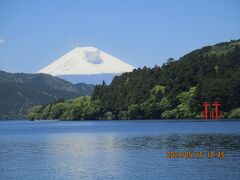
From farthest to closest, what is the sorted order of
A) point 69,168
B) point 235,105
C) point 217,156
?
1. point 235,105
2. point 217,156
3. point 69,168

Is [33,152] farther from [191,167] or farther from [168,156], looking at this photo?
[191,167]

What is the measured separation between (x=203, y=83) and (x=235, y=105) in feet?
57.7

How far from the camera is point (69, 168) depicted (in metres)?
53.0

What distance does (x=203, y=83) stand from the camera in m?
197

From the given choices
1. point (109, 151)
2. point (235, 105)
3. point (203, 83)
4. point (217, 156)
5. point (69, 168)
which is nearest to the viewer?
point (69, 168)

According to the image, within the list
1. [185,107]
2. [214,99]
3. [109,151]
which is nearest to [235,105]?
[214,99]

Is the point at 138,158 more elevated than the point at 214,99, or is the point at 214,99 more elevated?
the point at 214,99

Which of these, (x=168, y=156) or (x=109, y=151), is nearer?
(x=168, y=156)
